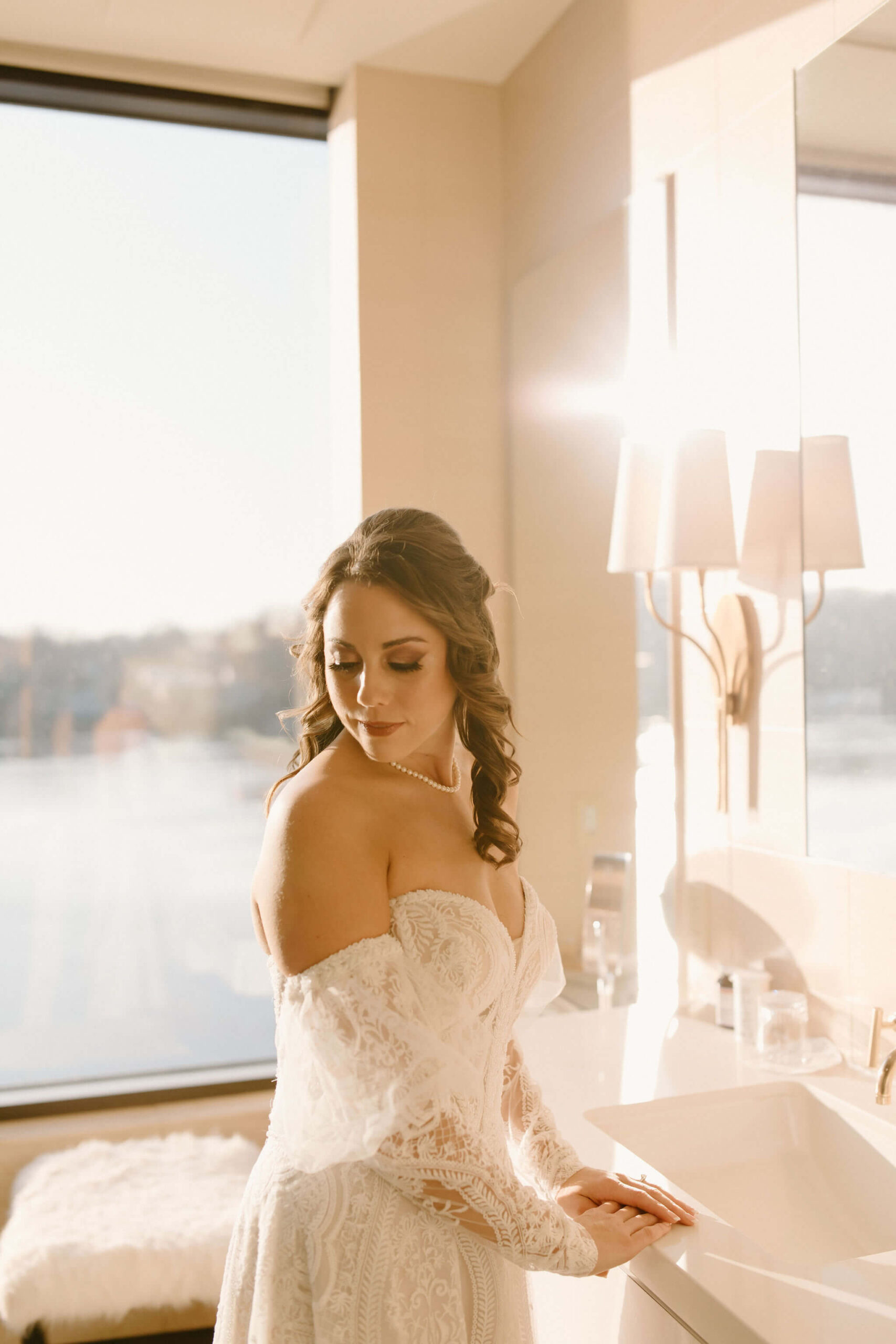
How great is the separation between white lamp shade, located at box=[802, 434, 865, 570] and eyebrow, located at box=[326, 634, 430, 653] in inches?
27.6

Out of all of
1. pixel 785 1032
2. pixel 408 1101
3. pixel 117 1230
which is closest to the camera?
pixel 408 1101

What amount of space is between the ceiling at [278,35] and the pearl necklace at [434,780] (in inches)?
72.5

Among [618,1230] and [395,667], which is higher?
[395,667]

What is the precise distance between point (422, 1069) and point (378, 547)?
1.69 feet

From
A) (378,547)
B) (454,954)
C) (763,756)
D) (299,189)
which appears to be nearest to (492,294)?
(299,189)

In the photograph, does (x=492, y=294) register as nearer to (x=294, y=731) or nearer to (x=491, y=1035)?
(x=294, y=731)

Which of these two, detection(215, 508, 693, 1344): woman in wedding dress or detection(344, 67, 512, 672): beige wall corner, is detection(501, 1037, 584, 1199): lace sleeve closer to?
detection(215, 508, 693, 1344): woman in wedding dress

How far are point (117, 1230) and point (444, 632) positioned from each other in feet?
5.32

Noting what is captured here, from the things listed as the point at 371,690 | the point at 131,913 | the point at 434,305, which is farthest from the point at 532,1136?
the point at 434,305

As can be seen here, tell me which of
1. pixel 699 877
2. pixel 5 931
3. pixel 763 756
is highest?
pixel 763 756

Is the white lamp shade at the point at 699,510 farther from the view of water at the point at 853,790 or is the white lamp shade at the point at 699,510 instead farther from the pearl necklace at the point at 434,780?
the pearl necklace at the point at 434,780

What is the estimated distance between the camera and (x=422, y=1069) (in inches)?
39.4

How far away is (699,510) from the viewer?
175 centimetres

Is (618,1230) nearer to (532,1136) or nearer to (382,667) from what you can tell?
(532,1136)
